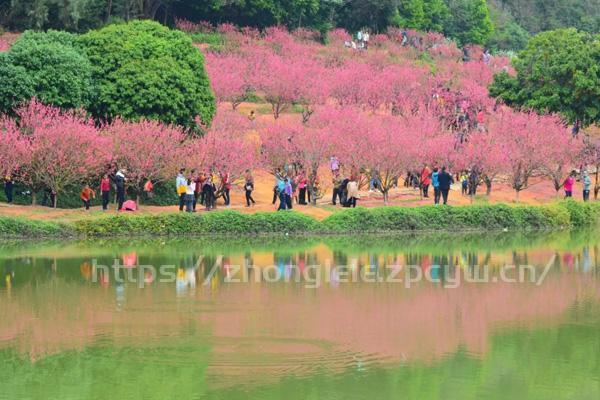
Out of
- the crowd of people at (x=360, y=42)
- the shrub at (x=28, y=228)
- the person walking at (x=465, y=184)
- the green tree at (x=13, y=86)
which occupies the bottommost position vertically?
the shrub at (x=28, y=228)

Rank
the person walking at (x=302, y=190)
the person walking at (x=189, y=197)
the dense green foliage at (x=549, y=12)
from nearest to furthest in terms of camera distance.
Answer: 1. the person walking at (x=189, y=197)
2. the person walking at (x=302, y=190)
3. the dense green foliage at (x=549, y=12)

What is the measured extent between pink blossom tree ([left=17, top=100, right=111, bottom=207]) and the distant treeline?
1936 cm

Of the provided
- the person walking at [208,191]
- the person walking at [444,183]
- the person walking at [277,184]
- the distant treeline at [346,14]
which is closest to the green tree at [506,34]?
the distant treeline at [346,14]

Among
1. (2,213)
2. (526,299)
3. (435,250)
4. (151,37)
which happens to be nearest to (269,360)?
(526,299)

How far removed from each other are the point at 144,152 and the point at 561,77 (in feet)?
68.8

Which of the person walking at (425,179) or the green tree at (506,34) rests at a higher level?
the green tree at (506,34)

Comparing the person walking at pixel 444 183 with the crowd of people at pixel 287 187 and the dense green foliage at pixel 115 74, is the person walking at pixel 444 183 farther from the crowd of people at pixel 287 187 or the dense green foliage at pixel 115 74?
the dense green foliage at pixel 115 74

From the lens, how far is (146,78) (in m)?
44.6

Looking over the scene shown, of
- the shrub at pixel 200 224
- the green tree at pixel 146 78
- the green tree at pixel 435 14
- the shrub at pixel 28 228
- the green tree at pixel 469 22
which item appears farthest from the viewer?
the green tree at pixel 469 22

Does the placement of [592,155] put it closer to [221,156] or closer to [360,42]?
[221,156]

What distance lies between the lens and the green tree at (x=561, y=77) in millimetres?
53812

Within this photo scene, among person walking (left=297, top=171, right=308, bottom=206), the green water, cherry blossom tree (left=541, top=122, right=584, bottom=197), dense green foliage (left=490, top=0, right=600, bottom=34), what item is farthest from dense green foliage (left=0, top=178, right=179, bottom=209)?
dense green foliage (left=490, top=0, right=600, bottom=34)

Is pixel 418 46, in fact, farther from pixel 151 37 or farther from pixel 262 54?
pixel 151 37

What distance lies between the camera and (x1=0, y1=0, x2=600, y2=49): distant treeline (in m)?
61.3
